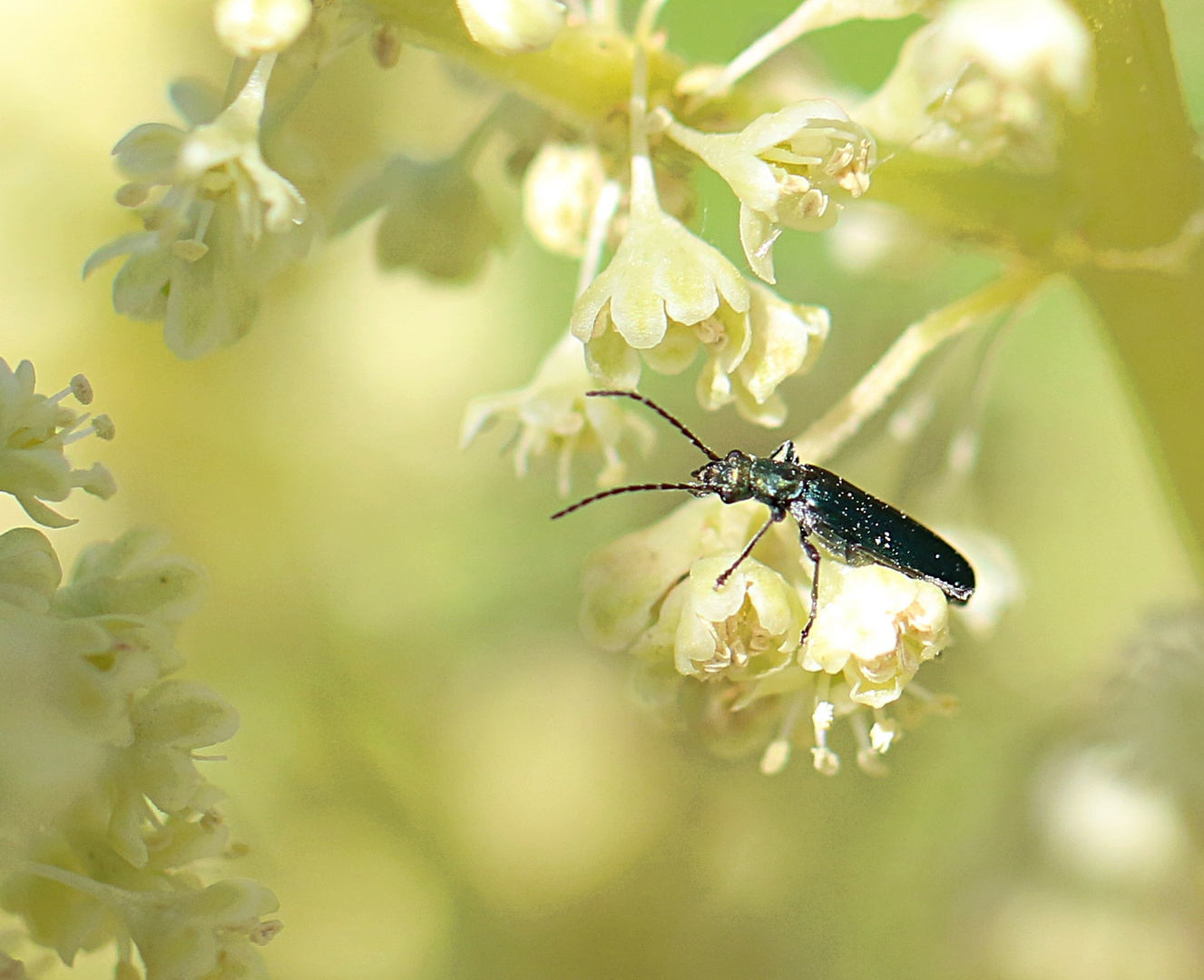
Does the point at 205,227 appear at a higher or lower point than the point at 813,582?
higher

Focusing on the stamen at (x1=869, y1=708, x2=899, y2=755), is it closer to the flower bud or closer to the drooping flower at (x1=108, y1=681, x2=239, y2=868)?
the drooping flower at (x1=108, y1=681, x2=239, y2=868)

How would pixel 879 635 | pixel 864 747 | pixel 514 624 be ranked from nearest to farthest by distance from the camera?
pixel 879 635
pixel 864 747
pixel 514 624

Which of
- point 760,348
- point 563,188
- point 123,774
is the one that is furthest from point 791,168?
point 123,774

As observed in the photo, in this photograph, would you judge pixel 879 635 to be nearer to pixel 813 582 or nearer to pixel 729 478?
pixel 813 582

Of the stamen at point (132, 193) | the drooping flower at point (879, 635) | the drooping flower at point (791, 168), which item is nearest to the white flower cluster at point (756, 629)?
the drooping flower at point (879, 635)

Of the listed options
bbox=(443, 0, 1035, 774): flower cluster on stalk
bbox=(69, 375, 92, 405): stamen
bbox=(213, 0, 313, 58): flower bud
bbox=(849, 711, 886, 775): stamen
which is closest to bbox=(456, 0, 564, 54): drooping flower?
bbox=(443, 0, 1035, 774): flower cluster on stalk

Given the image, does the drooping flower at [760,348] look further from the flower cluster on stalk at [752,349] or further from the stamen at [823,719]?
the stamen at [823,719]
